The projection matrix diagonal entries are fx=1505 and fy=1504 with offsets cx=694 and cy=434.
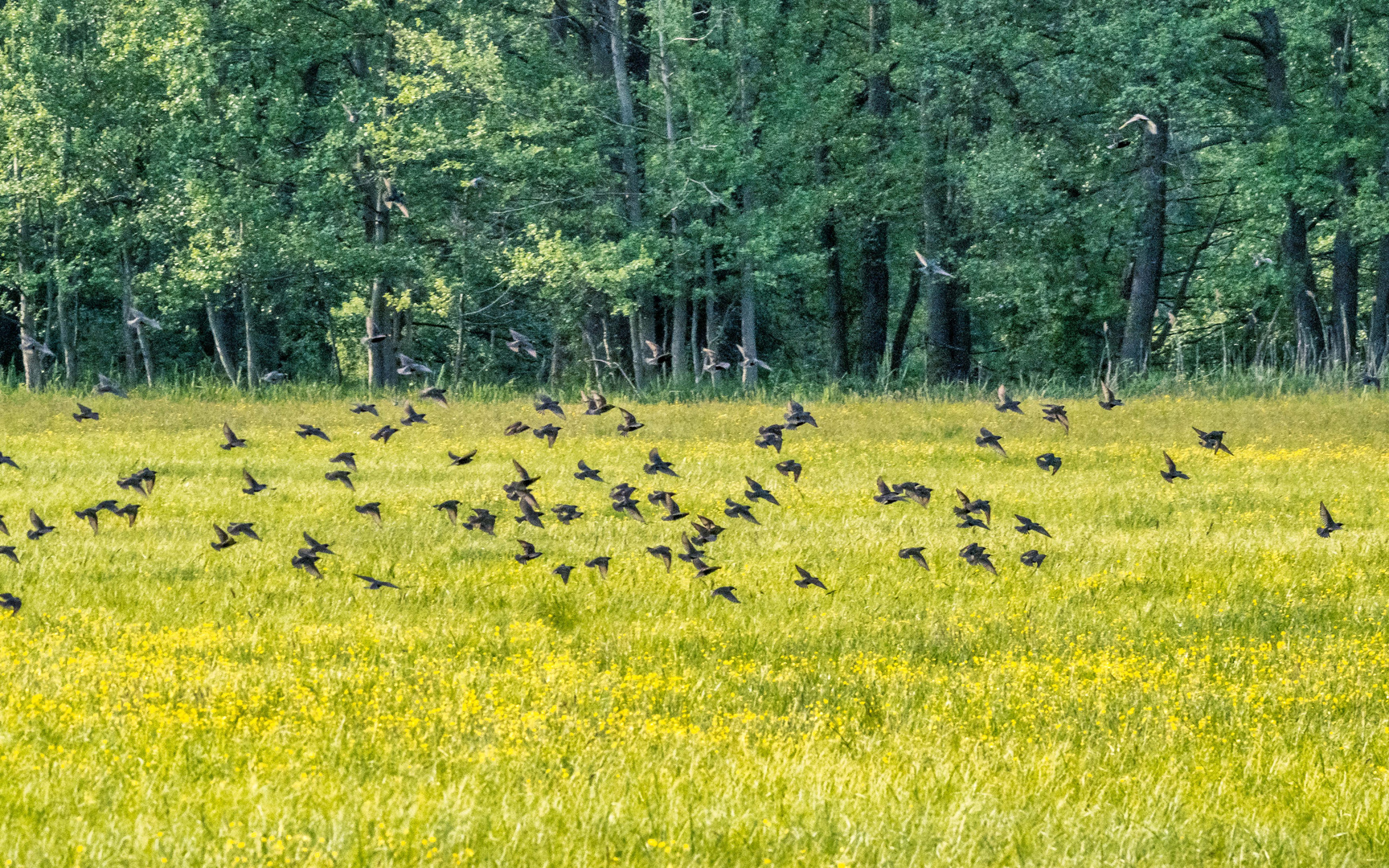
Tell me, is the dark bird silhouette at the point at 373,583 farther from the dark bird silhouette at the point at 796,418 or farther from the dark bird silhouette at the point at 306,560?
the dark bird silhouette at the point at 796,418

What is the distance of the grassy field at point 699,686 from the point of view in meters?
5.77

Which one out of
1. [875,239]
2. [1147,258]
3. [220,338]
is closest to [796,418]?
[1147,258]

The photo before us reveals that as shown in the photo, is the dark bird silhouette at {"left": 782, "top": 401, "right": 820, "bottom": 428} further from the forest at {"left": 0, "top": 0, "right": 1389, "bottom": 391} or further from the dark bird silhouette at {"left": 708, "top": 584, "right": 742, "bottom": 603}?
the forest at {"left": 0, "top": 0, "right": 1389, "bottom": 391}

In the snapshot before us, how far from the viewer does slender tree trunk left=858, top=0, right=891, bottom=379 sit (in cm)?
3941

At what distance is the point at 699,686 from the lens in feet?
26.9

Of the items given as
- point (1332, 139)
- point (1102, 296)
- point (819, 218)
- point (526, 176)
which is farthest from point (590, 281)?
point (1332, 139)

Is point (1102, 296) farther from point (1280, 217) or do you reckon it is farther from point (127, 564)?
point (127, 564)

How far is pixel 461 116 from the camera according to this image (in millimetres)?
35500

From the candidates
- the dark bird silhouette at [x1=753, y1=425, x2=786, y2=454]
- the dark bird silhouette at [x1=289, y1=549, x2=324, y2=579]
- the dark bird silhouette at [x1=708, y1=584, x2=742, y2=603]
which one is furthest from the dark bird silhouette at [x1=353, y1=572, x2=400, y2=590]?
the dark bird silhouette at [x1=753, y1=425, x2=786, y2=454]

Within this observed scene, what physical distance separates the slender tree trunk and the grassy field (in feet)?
76.2

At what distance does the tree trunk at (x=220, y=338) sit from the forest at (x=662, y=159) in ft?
0.43

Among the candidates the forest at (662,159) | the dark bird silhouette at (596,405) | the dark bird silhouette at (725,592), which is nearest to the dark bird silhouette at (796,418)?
the dark bird silhouette at (596,405)

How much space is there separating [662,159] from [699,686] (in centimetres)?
2767

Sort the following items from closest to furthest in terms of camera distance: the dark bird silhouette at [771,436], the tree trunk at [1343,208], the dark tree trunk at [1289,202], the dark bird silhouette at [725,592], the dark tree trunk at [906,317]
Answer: the dark bird silhouette at [725,592]
the dark bird silhouette at [771,436]
the tree trunk at [1343,208]
the dark tree trunk at [1289,202]
the dark tree trunk at [906,317]
